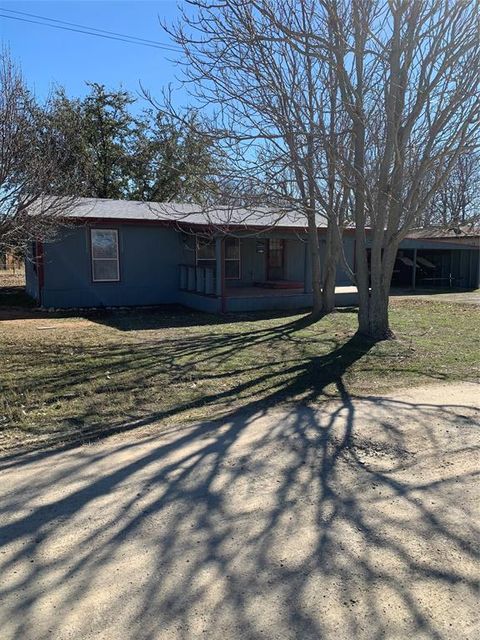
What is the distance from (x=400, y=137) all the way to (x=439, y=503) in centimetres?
707

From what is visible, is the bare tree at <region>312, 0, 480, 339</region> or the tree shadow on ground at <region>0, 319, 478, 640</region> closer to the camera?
the tree shadow on ground at <region>0, 319, 478, 640</region>

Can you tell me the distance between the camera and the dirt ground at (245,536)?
2.49m

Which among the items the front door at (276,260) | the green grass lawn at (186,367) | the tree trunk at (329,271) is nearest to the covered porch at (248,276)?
the front door at (276,260)

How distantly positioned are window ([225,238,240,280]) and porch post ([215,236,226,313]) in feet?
12.5

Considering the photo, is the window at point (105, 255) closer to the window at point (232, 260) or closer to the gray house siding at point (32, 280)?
the gray house siding at point (32, 280)

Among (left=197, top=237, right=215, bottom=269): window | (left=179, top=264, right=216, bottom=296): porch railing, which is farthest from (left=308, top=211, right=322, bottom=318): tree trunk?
(left=197, top=237, right=215, bottom=269): window

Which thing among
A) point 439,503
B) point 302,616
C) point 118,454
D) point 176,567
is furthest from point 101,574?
point 439,503

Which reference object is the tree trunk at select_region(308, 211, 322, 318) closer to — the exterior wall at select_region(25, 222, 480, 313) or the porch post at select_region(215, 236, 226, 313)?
the exterior wall at select_region(25, 222, 480, 313)

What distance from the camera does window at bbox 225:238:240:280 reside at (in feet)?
62.0

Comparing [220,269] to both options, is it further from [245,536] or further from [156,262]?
[245,536]

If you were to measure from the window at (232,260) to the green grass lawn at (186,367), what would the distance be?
19.7 feet

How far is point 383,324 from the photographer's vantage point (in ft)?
33.7

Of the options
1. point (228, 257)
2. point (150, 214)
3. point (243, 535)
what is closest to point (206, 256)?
A: point (228, 257)

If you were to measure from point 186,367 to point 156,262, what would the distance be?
30.9 feet
